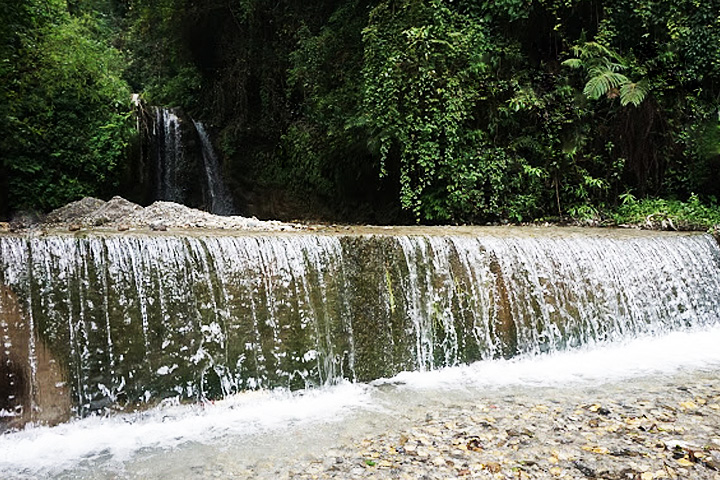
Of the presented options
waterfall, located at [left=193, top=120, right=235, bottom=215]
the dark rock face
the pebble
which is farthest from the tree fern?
the dark rock face

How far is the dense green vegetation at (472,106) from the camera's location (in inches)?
359

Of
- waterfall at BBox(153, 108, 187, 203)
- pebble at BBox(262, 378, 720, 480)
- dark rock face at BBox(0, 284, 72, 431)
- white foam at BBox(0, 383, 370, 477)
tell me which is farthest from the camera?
waterfall at BBox(153, 108, 187, 203)

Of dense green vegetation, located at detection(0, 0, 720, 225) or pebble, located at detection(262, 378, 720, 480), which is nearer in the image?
pebble, located at detection(262, 378, 720, 480)

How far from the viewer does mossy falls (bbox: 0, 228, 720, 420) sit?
14.1 feet

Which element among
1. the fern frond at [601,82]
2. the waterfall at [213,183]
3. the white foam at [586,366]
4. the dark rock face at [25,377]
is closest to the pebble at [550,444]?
the white foam at [586,366]

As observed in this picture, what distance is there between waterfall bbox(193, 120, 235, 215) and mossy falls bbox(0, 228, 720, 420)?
8.14 metres

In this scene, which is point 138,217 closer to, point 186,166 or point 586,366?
point 186,166

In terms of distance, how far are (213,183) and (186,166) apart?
2.50 feet

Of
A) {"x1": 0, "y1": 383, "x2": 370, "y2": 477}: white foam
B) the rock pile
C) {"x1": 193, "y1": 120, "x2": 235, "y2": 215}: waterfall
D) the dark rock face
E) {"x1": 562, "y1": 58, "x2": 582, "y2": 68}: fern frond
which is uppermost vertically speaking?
{"x1": 562, "y1": 58, "x2": 582, "y2": 68}: fern frond

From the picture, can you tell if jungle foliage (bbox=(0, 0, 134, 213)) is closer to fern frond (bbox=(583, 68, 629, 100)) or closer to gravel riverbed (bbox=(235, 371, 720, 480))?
gravel riverbed (bbox=(235, 371, 720, 480))

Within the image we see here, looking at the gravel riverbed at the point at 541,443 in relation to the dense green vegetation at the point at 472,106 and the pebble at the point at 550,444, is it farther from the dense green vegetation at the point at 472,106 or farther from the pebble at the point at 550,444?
the dense green vegetation at the point at 472,106

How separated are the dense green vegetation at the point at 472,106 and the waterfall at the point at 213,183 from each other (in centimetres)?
266

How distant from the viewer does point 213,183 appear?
1358 centimetres

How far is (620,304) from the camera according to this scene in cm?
666
